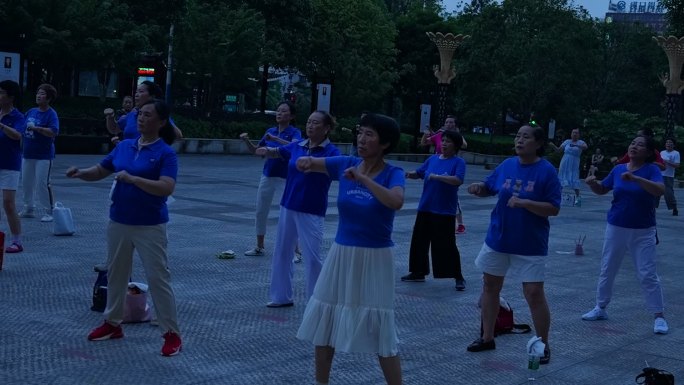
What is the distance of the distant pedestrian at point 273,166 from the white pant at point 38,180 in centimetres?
312

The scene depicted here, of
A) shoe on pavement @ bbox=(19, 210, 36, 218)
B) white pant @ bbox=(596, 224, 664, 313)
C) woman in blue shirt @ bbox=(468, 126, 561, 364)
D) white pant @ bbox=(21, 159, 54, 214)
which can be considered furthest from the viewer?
shoe on pavement @ bbox=(19, 210, 36, 218)

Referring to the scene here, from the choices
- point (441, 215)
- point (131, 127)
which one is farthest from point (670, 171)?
point (131, 127)

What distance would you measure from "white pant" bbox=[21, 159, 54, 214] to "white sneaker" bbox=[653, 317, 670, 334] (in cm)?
819

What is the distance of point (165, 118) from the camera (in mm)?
6820

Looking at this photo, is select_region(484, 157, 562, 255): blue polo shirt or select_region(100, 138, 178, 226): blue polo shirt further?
select_region(484, 157, 562, 255): blue polo shirt

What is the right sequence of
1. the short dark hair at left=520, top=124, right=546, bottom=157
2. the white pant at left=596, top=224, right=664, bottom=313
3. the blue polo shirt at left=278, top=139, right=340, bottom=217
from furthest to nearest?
the white pant at left=596, top=224, right=664, bottom=313
the blue polo shirt at left=278, top=139, right=340, bottom=217
the short dark hair at left=520, top=124, right=546, bottom=157

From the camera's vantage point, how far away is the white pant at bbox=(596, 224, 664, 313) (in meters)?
8.65

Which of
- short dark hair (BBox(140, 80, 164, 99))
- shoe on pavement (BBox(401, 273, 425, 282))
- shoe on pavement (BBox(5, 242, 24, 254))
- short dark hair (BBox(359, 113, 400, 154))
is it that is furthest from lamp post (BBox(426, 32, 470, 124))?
short dark hair (BBox(359, 113, 400, 154))

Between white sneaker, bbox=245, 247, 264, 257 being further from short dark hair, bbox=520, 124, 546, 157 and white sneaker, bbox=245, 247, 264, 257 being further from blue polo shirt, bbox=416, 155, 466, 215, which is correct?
short dark hair, bbox=520, 124, 546, 157

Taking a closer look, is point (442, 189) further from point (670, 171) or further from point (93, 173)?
point (670, 171)

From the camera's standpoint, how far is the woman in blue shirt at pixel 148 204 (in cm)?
669

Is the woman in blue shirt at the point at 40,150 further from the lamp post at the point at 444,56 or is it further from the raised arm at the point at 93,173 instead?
the lamp post at the point at 444,56

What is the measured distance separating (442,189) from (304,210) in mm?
2451

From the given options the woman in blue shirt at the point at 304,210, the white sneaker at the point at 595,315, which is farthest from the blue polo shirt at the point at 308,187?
the white sneaker at the point at 595,315
